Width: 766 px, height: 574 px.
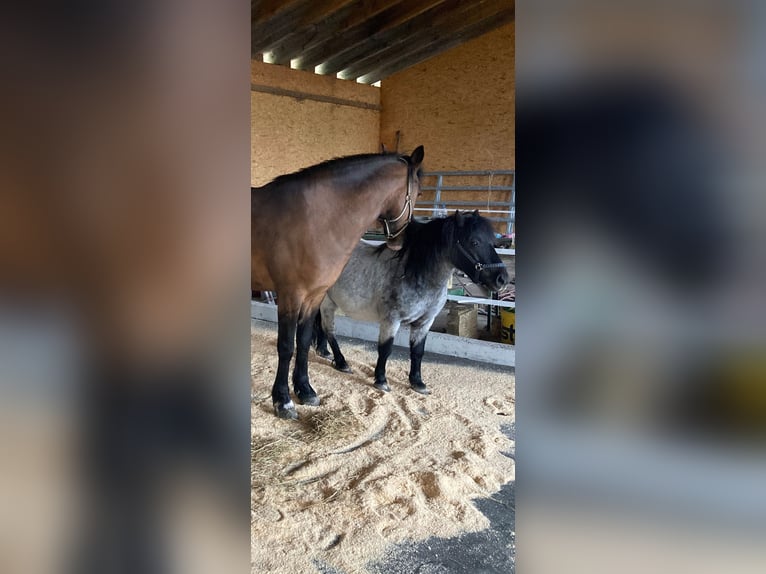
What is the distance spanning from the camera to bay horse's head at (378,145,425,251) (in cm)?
346

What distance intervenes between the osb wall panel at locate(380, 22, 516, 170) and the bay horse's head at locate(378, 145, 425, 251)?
7.36m

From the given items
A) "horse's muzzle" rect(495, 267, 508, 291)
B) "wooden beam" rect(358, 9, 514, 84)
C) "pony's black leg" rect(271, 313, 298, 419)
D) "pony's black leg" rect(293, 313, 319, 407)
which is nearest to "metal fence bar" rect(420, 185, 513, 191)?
"wooden beam" rect(358, 9, 514, 84)

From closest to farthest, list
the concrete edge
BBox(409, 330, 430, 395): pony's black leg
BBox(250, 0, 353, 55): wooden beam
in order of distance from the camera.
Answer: BBox(409, 330, 430, 395): pony's black leg, the concrete edge, BBox(250, 0, 353, 55): wooden beam

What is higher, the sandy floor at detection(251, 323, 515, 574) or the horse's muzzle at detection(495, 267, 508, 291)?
the horse's muzzle at detection(495, 267, 508, 291)

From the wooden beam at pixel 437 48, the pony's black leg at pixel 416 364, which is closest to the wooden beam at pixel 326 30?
the wooden beam at pixel 437 48

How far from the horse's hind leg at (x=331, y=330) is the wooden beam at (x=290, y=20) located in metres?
5.65

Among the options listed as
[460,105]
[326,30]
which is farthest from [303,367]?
[460,105]

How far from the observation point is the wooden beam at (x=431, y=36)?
987 centimetres
